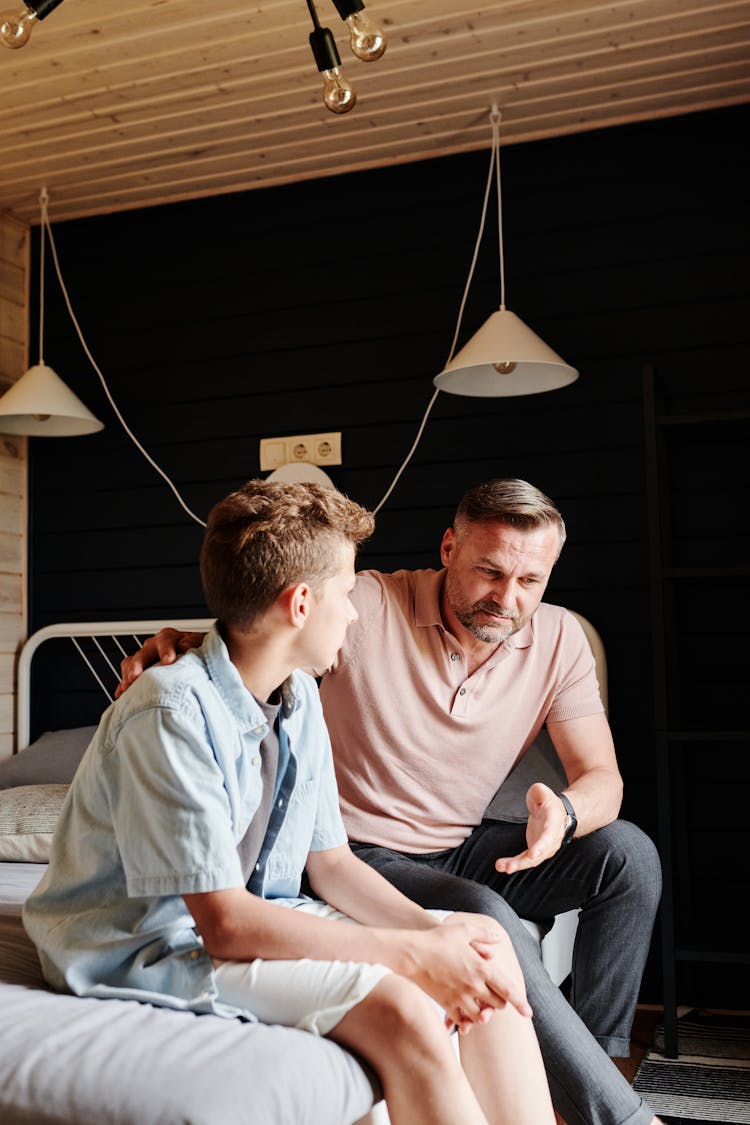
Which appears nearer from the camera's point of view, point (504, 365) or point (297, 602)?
point (297, 602)

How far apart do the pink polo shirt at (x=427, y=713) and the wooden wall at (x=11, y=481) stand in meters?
1.82

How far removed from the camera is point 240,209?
12.1ft

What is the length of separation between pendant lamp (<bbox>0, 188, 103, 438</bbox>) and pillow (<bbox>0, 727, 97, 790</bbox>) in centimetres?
97

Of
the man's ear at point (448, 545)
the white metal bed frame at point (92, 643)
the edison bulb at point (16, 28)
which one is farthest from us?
the white metal bed frame at point (92, 643)

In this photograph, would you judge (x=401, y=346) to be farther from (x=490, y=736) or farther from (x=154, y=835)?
(x=154, y=835)

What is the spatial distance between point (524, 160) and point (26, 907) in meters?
2.66

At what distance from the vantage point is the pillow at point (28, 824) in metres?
2.65


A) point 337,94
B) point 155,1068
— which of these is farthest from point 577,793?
point 337,94

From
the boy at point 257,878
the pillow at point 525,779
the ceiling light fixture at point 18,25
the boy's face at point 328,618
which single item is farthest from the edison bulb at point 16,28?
the pillow at point 525,779

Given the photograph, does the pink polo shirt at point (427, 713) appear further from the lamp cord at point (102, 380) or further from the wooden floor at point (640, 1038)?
the lamp cord at point (102, 380)

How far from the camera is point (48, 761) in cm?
325

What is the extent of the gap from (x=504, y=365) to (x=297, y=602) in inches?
69.6

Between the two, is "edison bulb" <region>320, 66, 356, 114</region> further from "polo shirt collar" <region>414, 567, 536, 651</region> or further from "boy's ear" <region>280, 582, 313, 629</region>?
"polo shirt collar" <region>414, 567, 536, 651</region>

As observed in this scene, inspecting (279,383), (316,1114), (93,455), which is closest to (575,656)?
(316,1114)
